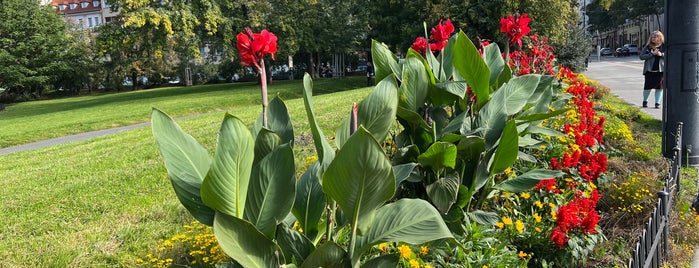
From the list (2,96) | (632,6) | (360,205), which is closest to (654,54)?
(360,205)

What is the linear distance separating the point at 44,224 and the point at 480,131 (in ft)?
11.9

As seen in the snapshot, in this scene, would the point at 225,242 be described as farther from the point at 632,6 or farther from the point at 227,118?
the point at 632,6

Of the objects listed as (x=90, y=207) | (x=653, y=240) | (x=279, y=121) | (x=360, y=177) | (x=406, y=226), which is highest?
(x=279, y=121)

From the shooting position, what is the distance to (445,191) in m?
2.64

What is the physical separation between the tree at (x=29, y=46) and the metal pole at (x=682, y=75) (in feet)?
141

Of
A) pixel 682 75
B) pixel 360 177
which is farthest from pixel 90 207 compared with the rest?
pixel 682 75

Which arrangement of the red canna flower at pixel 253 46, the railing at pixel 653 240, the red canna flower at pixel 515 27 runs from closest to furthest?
1. the red canna flower at pixel 253 46
2. the railing at pixel 653 240
3. the red canna flower at pixel 515 27

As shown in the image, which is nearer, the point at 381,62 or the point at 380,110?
the point at 380,110

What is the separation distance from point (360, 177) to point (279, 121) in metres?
0.64

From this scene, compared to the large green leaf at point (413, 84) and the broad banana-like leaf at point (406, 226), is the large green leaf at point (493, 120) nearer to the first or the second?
the large green leaf at point (413, 84)

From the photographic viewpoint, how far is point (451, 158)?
2533 mm

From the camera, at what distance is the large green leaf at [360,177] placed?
55.1 inches

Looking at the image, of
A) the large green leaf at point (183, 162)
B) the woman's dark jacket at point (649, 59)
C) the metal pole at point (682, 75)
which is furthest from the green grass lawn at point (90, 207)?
the woman's dark jacket at point (649, 59)

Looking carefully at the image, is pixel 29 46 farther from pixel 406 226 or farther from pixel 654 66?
pixel 406 226
